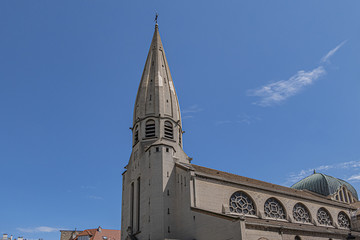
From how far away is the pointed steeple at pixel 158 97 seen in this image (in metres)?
39.3

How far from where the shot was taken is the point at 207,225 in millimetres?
28922

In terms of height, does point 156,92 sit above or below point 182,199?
above

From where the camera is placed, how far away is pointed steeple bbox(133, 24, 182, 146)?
3927cm

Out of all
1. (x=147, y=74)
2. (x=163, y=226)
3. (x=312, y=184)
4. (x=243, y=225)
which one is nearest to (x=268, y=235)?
(x=243, y=225)

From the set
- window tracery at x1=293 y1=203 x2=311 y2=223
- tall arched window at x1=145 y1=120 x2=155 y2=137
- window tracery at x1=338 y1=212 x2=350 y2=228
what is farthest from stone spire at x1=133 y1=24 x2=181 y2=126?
window tracery at x1=338 y1=212 x2=350 y2=228

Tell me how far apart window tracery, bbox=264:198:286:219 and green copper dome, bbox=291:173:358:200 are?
2171cm

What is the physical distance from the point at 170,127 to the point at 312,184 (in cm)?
3237

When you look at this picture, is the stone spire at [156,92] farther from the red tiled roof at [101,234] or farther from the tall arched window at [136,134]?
the red tiled roof at [101,234]

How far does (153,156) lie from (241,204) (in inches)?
396

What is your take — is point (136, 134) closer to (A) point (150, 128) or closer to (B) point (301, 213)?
(A) point (150, 128)

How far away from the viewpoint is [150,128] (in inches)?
1527

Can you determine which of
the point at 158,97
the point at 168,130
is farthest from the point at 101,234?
the point at 158,97

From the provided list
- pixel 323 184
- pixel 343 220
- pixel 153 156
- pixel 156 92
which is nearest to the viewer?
pixel 153 156

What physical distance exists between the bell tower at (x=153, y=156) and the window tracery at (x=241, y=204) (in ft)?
20.2
